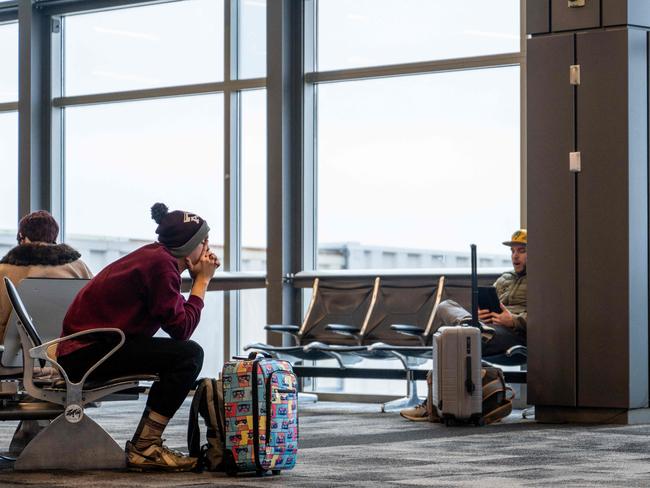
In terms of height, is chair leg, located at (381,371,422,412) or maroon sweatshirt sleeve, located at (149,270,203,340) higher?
maroon sweatshirt sleeve, located at (149,270,203,340)

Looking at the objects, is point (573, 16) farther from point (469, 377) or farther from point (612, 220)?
point (469, 377)

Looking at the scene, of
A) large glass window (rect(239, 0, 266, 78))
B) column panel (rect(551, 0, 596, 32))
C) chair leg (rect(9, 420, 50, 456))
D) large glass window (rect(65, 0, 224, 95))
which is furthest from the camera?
large glass window (rect(65, 0, 224, 95))

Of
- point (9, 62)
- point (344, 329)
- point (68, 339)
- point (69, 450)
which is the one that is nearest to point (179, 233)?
point (68, 339)

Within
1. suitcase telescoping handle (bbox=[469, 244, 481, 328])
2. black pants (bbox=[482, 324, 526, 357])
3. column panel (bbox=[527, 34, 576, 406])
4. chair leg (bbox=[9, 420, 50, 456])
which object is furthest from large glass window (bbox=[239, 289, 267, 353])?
chair leg (bbox=[9, 420, 50, 456])

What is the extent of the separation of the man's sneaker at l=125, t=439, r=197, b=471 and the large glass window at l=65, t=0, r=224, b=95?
658 centimetres

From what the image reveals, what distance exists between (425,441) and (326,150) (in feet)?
15.6

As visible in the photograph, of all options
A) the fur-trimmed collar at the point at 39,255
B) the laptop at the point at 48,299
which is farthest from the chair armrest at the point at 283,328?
the laptop at the point at 48,299

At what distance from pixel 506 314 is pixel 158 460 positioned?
357 centimetres

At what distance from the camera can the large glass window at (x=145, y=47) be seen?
36.3 ft

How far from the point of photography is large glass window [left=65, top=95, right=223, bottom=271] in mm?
11070

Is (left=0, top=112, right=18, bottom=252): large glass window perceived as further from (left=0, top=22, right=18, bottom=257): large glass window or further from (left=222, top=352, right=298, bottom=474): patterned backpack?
(left=222, top=352, right=298, bottom=474): patterned backpack

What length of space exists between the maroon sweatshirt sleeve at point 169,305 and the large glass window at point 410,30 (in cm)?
528

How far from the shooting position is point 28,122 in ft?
38.8

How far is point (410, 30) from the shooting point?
9.95 m
